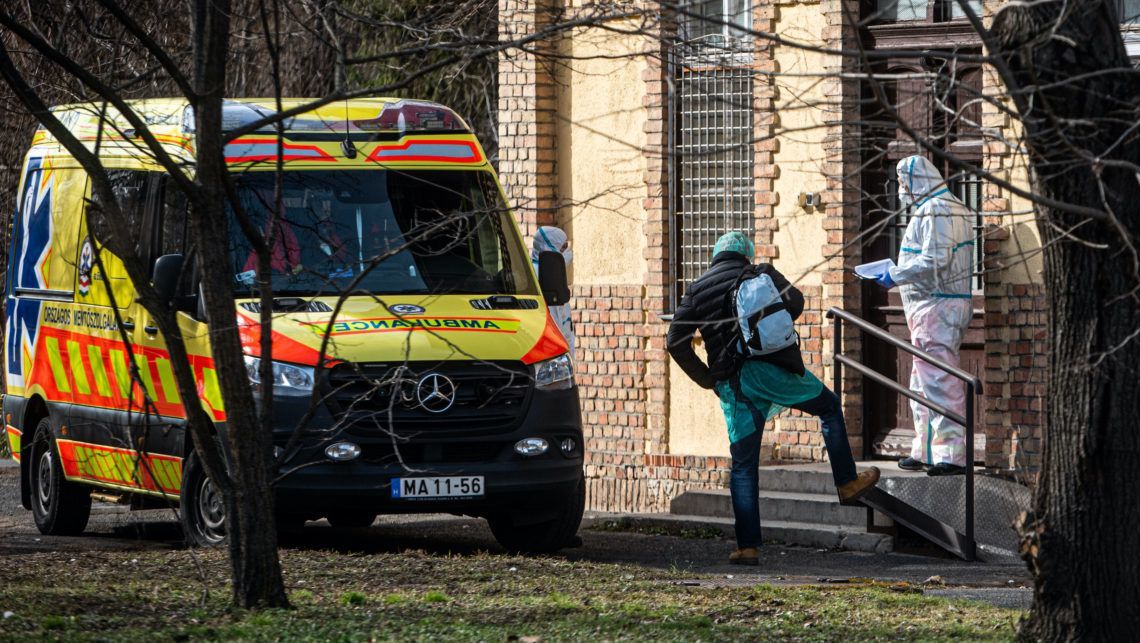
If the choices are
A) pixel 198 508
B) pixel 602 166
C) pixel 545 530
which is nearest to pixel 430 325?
pixel 545 530

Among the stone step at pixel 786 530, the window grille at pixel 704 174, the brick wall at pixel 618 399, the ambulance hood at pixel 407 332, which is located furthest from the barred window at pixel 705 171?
the ambulance hood at pixel 407 332

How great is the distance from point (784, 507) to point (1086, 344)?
575 centimetres

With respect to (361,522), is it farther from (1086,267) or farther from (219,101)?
(1086,267)

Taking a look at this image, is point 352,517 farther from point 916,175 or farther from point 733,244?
point 916,175

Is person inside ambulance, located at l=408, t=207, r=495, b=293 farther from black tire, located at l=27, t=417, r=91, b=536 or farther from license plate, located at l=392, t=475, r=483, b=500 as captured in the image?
black tire, located at l=27, t=417, r=91, b=536

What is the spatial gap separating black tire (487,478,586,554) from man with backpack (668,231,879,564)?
929mm

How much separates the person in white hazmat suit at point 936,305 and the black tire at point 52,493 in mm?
5587

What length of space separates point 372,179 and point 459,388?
4.97ft

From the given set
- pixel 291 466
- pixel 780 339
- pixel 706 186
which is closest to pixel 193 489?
pixel 291 466

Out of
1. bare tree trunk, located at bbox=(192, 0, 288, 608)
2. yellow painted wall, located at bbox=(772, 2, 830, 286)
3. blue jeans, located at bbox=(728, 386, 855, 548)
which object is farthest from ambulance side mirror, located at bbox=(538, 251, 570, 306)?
bare tree trunk, located at bbox=(192, 0, 288, 608)

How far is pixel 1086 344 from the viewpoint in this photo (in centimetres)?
652

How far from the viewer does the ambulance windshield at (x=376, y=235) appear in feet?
34.5

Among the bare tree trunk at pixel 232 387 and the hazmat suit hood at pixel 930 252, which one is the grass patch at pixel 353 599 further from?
the hazmat suit hood at pixel 930 252

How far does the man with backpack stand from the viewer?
34.9ft
